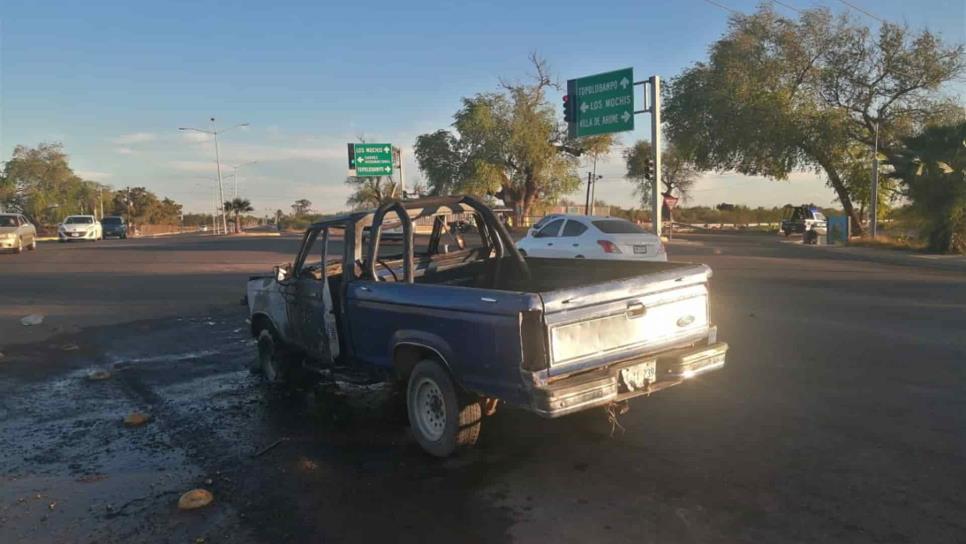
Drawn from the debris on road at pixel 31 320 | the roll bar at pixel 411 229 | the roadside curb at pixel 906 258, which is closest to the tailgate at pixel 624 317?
the roll bar at pixel 411 229

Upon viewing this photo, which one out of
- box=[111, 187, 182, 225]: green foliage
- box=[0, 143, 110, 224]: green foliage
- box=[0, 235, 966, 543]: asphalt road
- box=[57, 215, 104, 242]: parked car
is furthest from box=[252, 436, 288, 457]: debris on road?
box=[111, 187, 182, 225]: green foliage

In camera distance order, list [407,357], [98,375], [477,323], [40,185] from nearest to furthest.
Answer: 1. [477,323]
2. [407,357]
3. [98,375]
4. [40,185]

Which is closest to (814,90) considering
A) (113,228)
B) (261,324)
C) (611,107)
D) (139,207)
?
(611,107)

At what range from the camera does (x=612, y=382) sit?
15.0 feet

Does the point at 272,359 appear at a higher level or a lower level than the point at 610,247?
lower

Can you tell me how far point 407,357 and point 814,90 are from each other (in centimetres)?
3899

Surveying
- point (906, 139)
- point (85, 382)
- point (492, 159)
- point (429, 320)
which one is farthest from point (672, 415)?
point (492, 159)

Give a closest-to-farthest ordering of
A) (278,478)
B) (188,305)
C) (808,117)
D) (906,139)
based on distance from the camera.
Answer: (278,478), (188,305), (906,139), (808,117)

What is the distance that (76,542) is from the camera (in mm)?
3846

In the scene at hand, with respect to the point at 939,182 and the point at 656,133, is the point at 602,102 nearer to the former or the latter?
the point at 656,133

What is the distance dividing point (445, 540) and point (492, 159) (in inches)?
1936

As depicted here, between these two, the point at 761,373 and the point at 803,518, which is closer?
the point at 803,518

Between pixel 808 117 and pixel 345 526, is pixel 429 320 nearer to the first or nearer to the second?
pixel 345 526

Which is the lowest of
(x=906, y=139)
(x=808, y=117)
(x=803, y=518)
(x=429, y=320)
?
(x=803, y=518)
